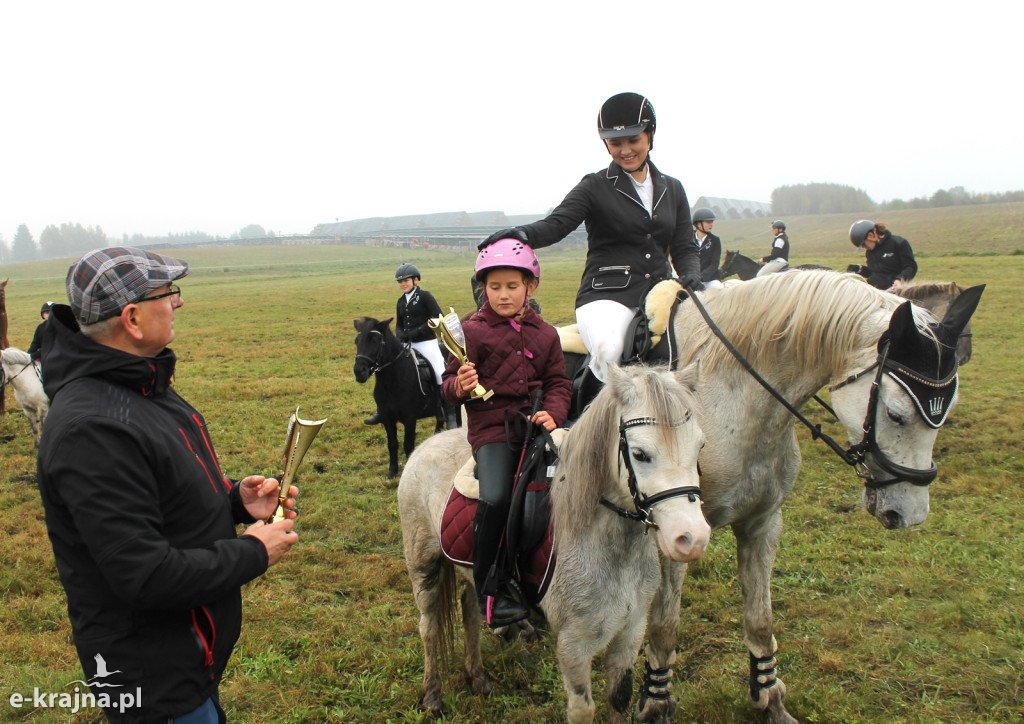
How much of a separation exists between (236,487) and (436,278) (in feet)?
134

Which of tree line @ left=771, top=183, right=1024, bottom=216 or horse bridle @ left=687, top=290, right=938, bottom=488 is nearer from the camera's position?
horse bridle @ left=687, top=290, right=938, bottom=488

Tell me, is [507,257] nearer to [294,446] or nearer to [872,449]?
[294,446]

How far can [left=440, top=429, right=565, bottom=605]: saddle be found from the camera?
3.05 meters

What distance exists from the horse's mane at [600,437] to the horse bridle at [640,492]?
45mm

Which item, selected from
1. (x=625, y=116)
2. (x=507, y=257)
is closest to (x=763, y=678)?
(x=507, y=257)

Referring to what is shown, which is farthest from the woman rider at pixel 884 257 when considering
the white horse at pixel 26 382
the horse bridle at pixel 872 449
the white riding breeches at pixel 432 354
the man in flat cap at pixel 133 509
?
the white horse at pixel 26 382

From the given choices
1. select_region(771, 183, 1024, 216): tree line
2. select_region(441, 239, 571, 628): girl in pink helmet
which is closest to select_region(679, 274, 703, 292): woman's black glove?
select_region(441, 239, 571, 628): girl in pink helmet

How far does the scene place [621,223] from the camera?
4.08 m

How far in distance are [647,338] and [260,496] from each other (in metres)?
2.43

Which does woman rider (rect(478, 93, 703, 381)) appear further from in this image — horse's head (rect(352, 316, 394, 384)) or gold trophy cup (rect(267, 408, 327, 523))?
horse's head (rect(352, 316, 394, 384))

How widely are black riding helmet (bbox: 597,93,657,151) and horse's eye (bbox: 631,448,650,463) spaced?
2.22 meters

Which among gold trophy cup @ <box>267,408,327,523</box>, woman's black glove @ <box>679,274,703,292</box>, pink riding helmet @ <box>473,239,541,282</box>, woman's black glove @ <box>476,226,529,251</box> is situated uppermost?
woman's black glove @ <box>476,226,529,251</box>

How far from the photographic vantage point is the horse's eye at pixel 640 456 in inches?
98.3

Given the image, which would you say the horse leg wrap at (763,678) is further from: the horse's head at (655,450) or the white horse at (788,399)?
the horse's head at (655,450)
